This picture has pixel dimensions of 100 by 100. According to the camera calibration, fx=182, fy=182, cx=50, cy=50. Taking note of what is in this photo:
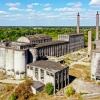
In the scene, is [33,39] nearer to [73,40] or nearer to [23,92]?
[73,40]

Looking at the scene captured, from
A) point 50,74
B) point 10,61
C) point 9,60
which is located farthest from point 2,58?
point 50,74

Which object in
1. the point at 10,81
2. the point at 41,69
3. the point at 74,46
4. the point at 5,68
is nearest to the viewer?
the point at 41,69

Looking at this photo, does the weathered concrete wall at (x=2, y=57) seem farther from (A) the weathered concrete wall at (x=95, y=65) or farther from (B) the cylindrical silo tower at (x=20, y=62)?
(A) the weathered concrete wall at (x=95, y=65)

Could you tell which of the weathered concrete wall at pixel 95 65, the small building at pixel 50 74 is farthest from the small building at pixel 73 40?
the small building at pixel 50 74

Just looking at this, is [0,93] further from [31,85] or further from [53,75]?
[53,75]

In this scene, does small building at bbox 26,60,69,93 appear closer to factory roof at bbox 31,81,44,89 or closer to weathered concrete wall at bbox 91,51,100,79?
factory roof at bbox 31,81,44,89

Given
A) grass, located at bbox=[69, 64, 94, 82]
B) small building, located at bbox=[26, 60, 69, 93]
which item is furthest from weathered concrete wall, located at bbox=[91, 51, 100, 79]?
small building, located at bbox=[26, 60, 69, 93]

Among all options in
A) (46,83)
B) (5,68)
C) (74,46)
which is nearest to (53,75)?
(46,83)

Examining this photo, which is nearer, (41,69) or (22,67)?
(41,69)
